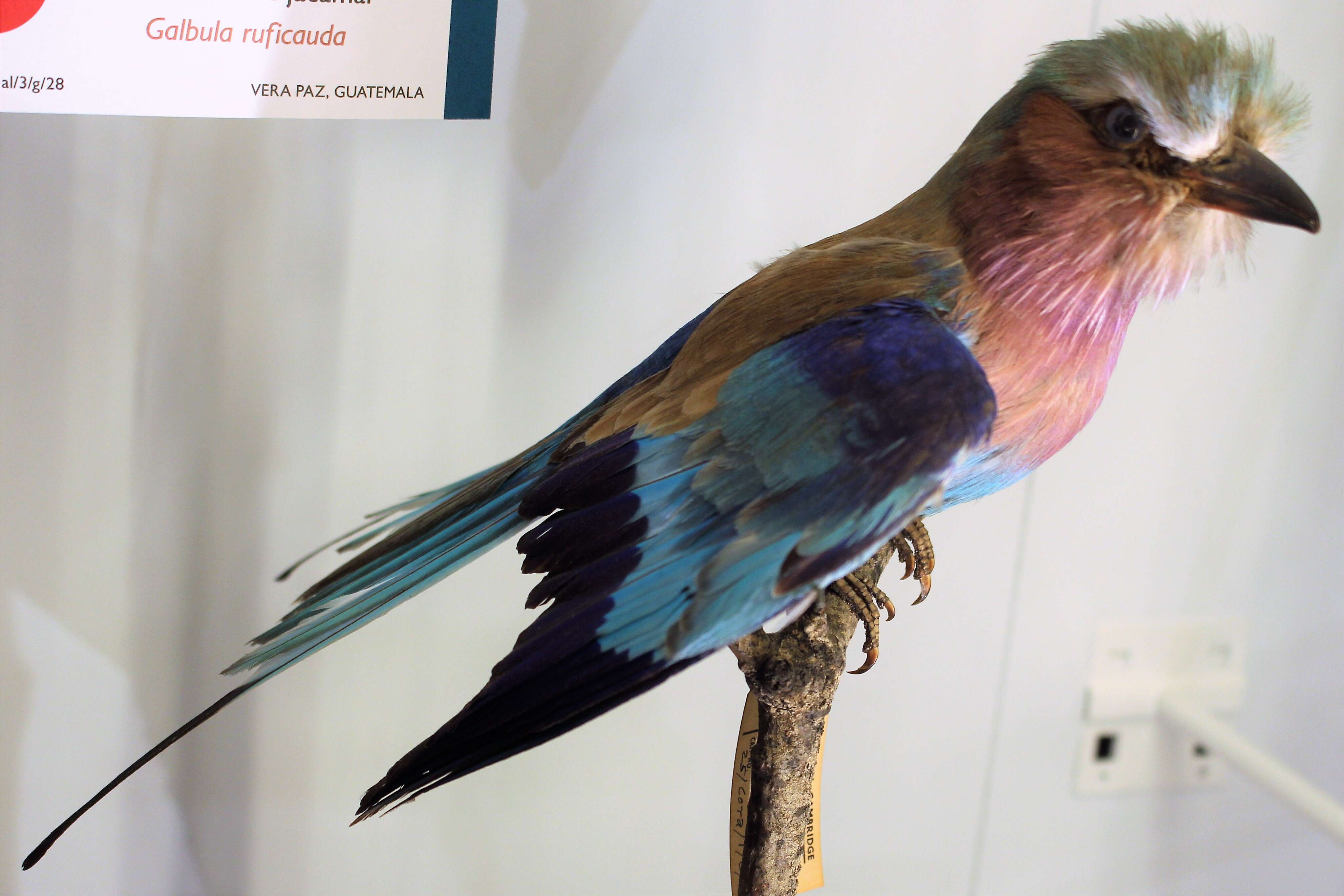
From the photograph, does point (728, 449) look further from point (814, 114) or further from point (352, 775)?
point (352, 775)

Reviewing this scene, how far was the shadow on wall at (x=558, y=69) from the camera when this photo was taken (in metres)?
0.86

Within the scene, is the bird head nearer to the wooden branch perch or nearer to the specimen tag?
the wooden branch perch

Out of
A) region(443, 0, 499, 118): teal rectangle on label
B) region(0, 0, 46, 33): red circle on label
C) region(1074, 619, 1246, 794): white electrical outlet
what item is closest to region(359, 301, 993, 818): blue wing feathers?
region(443, 0, 499, 118): teal rectangle on label

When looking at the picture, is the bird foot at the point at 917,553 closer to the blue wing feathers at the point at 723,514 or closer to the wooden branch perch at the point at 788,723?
the wooden branch perch at the point at 788,723

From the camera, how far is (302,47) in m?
0.74

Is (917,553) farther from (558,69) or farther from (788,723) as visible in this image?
(558,69)

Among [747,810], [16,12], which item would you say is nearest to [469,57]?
[16,12]

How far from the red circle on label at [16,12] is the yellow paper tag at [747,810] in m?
0.76

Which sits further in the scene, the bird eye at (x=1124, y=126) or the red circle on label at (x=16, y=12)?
the red circle on label at (x=16, y=12)

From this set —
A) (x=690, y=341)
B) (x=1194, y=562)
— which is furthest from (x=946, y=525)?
(x=690, y=341)

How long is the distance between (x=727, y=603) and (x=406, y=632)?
25.3 inches

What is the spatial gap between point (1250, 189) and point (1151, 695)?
892 millimetres

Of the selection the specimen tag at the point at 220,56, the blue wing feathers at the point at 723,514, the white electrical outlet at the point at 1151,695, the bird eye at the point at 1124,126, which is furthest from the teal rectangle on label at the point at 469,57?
the white electrical outlet at the point at 1151,695

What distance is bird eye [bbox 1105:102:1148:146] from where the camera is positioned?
487mm
